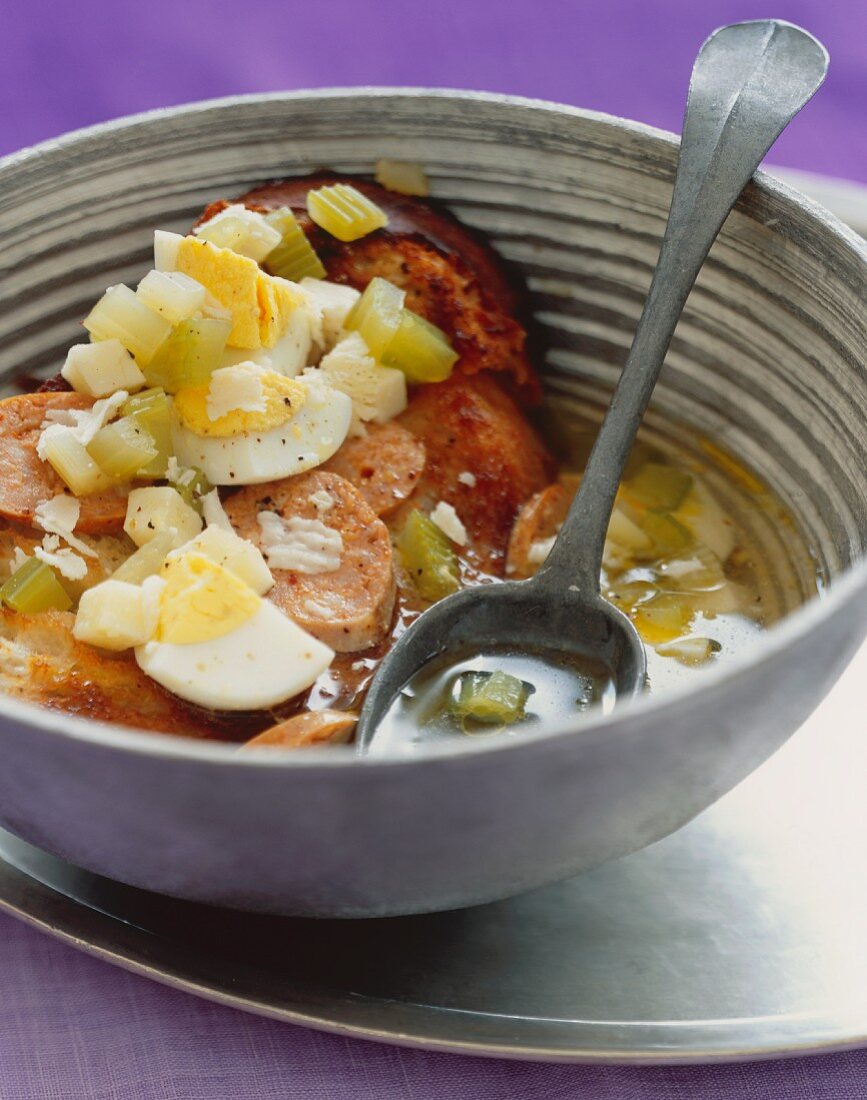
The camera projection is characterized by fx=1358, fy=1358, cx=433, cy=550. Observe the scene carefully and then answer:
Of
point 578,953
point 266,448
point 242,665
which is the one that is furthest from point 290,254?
point 578,953

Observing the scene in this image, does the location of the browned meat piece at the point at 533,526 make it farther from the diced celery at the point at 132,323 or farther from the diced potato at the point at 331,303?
the diced celery at the point at 132,323

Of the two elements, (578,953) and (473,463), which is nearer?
(578,953)

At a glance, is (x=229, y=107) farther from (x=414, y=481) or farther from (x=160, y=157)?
(x=414, y=481)

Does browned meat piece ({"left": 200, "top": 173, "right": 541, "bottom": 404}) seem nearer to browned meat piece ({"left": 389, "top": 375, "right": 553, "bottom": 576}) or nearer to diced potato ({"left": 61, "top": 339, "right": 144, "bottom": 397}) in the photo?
browned meat piece ({"left": 389, "top": 375, "right": 553, "bottom": 576})

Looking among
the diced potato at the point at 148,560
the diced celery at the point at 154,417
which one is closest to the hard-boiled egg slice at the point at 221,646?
the diced potato at the point at 148,560

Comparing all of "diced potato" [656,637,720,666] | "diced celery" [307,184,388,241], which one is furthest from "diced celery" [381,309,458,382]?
"diced potato" [656,637,720,666]

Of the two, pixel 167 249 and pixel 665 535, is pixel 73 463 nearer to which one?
pixel 167 249
